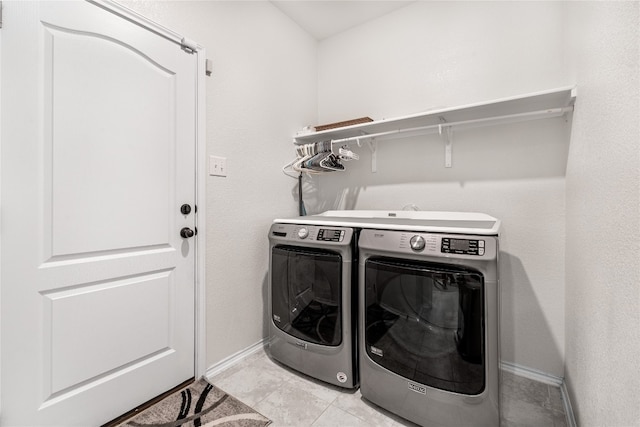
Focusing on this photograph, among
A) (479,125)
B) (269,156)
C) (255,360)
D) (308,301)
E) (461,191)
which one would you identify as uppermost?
(479,125)

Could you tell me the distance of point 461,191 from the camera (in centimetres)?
190

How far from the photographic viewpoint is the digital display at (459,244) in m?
1.17

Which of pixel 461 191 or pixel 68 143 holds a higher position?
pixel 68 143

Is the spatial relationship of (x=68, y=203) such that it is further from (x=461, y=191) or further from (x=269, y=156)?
(x=461, y=191)

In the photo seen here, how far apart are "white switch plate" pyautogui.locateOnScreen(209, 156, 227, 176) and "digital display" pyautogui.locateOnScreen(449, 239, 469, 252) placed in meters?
1.41

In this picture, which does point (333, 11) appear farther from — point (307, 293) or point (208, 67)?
point (307, 293)

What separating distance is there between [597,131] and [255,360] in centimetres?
218

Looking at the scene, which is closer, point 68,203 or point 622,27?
point 622,27

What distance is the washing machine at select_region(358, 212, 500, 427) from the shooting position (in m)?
1.14

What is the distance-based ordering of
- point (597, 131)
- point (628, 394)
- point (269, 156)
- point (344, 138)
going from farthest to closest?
point (344, 138) → point (269, 156) → point (597, 131) → point (628, 394)

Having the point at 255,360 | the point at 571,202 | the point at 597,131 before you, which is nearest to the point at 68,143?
the point at 255,360

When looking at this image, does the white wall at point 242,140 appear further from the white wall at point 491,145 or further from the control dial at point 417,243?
the control dial at point 417,243

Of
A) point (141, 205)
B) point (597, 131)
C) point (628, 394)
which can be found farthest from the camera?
point (141, 205)

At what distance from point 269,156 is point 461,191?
1.42 meters
